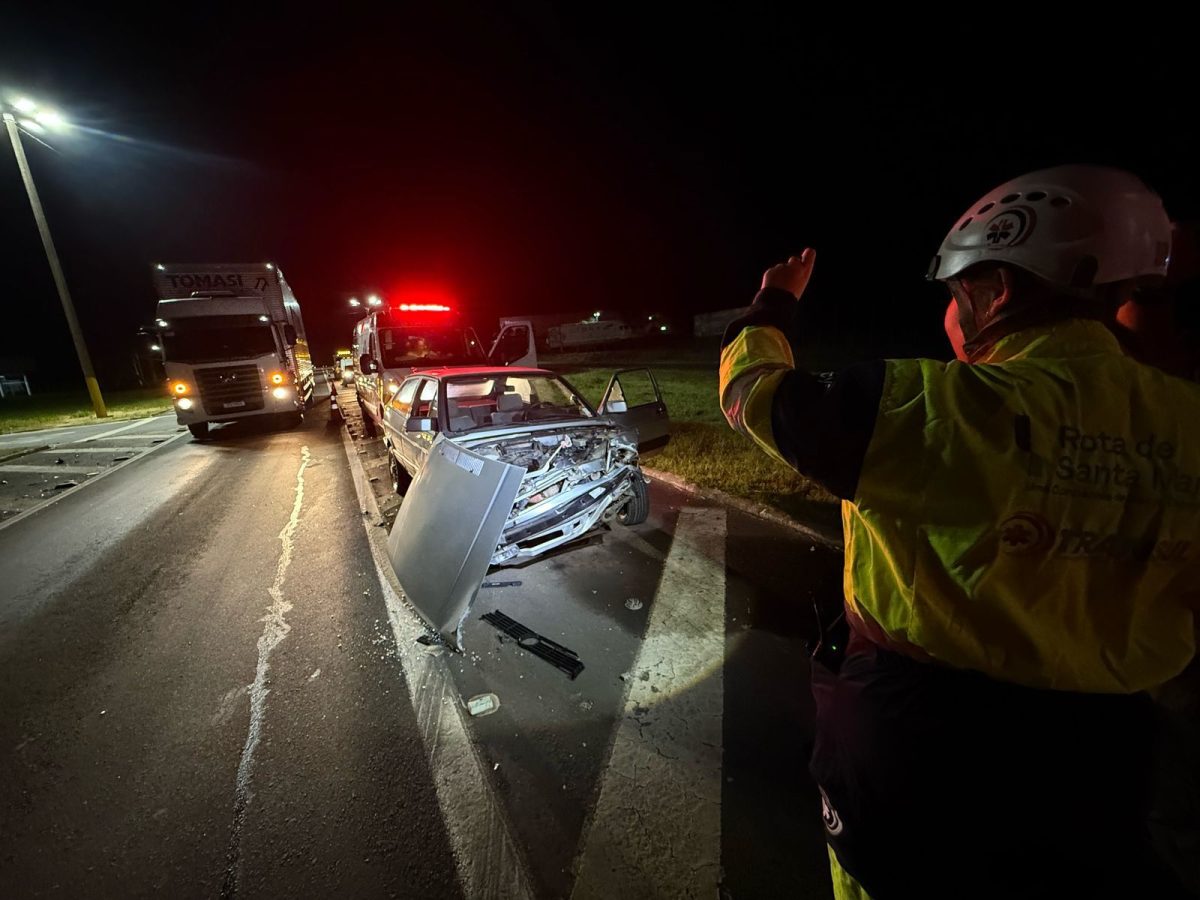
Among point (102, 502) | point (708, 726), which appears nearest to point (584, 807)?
point (708, 726)

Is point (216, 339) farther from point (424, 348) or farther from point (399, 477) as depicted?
point (399, 477)

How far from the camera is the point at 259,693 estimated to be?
2.78 metres

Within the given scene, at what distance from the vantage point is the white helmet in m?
1.11

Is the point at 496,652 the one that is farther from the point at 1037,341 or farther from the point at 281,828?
the point at 1037,341

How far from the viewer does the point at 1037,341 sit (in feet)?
3.40

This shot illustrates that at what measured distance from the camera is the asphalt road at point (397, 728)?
72.6 inches

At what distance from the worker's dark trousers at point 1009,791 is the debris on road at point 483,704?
6.65 ft

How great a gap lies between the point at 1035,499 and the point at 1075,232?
739 millimetres

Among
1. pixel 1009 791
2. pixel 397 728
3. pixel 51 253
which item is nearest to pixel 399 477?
pixel 397 728

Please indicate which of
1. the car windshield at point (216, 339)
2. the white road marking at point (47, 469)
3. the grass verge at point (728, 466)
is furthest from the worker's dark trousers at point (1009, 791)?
the car windshield at point (216, 339)

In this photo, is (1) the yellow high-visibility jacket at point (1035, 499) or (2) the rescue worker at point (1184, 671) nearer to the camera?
(1) the yellow high-visibility jacket at point (1035, 499)

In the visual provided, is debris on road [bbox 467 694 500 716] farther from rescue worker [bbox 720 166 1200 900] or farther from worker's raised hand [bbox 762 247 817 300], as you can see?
worker's raised hand [bbox 762 247 817 300]

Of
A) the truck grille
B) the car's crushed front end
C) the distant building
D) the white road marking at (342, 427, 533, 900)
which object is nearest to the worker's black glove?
the white road marking at (342, 427, 533, 900)

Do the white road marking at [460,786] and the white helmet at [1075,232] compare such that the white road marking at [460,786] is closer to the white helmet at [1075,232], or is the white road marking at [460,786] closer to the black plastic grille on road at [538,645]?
the black plastic grille on road at [538,645]
